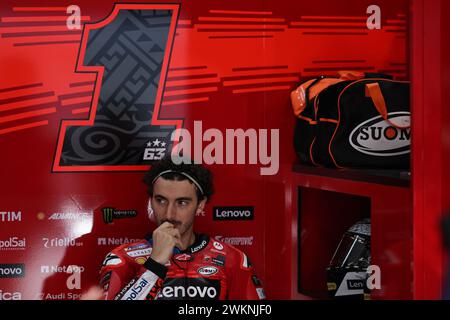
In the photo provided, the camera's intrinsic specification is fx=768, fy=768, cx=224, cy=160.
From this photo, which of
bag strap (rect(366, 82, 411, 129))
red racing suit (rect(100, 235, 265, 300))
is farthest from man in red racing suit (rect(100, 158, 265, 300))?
bag strap (rect(366, 82, 411, 129))

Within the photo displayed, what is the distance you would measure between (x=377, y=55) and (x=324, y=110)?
360mm

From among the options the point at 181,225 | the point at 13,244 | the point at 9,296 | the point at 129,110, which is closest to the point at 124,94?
the point at 129,110

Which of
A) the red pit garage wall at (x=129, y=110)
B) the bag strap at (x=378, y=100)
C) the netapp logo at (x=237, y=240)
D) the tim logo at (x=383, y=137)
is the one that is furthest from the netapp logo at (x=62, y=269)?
the bag strap at (x=378, y=100)

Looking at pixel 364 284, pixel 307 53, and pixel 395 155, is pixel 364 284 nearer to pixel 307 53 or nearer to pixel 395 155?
pixel 395 155

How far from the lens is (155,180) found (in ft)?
8.60

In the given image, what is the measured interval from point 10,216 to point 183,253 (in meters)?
0.63

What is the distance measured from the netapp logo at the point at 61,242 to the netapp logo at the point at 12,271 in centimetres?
12

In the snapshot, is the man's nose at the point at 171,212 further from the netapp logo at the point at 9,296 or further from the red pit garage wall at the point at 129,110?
the netapp logo at the point at 9,296

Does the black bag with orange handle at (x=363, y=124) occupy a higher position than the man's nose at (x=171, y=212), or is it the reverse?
the black bag with orange handle at (x=363, y=124)

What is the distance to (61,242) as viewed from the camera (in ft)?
8.90

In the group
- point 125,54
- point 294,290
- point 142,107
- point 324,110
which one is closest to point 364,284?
point 294,290

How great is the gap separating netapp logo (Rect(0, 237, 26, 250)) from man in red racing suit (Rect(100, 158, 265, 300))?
0.34m

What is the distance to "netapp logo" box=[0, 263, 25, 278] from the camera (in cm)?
270

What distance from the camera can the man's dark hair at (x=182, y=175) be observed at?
8.57 ft
